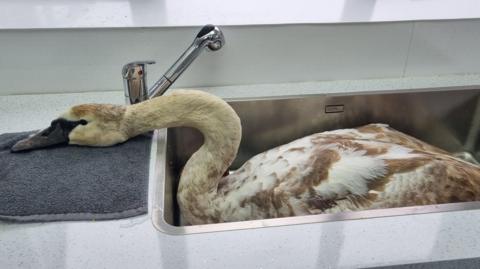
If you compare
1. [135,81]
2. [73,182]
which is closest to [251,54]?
[135,81]

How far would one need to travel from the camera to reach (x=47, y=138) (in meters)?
0.94

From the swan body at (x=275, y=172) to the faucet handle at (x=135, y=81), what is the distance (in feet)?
0.31

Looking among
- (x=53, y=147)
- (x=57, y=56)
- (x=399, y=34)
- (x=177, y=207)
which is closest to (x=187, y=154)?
(x=177, y=207)

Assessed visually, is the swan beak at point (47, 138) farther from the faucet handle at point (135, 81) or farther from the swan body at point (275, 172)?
the faucet handle at point (135, 81)

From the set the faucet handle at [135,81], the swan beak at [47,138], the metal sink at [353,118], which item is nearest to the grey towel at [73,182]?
the swan beak at [47,138]

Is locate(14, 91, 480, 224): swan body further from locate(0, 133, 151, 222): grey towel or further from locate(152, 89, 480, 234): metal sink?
locate(152, 89, 480, 234): metal sink

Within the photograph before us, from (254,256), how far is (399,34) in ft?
3.14

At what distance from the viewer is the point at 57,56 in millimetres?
1190

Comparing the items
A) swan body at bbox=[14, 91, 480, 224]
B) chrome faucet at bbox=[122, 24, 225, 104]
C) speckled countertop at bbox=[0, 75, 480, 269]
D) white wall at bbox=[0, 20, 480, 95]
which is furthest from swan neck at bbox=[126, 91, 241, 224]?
white wall at bbox=[0, 20, 480, 95]

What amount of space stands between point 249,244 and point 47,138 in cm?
56

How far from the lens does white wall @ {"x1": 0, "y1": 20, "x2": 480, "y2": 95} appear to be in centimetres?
118

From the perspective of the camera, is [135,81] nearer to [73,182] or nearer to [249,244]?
[73,182]

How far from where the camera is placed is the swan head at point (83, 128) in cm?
93

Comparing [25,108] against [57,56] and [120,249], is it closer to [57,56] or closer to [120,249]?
[57,56]
